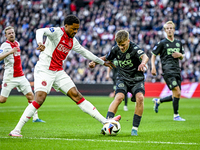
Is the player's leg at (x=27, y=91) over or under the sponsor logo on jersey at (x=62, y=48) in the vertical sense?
under

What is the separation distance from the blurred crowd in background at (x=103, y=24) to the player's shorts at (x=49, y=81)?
55.6 ft

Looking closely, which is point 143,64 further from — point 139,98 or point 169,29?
point 169,29

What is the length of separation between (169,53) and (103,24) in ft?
60.5

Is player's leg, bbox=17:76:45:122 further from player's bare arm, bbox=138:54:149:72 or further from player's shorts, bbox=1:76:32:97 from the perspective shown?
player's bare arm, bbox=138:54:149:72

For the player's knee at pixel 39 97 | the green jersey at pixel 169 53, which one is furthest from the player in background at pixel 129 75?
the green jersey at pixel 169 53

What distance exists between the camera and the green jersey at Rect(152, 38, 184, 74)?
10031mm

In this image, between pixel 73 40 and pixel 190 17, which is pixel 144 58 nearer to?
pixel 73 40

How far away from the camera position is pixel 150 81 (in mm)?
23453

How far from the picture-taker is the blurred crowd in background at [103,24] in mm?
24516

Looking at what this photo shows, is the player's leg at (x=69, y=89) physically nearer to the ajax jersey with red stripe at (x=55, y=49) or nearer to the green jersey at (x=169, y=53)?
the ajax jersey with red stripe at (x=55, y=49)

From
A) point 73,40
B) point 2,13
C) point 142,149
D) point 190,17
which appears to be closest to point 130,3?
point 190,17

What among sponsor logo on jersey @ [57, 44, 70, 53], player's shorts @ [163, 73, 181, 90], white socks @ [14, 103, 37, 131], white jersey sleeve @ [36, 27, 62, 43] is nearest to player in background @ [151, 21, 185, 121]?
player's shorts @ [163, 73, 181, 90]

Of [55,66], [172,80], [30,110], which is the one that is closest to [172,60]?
[172,80]

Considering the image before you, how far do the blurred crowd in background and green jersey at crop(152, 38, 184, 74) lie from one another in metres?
12.8
